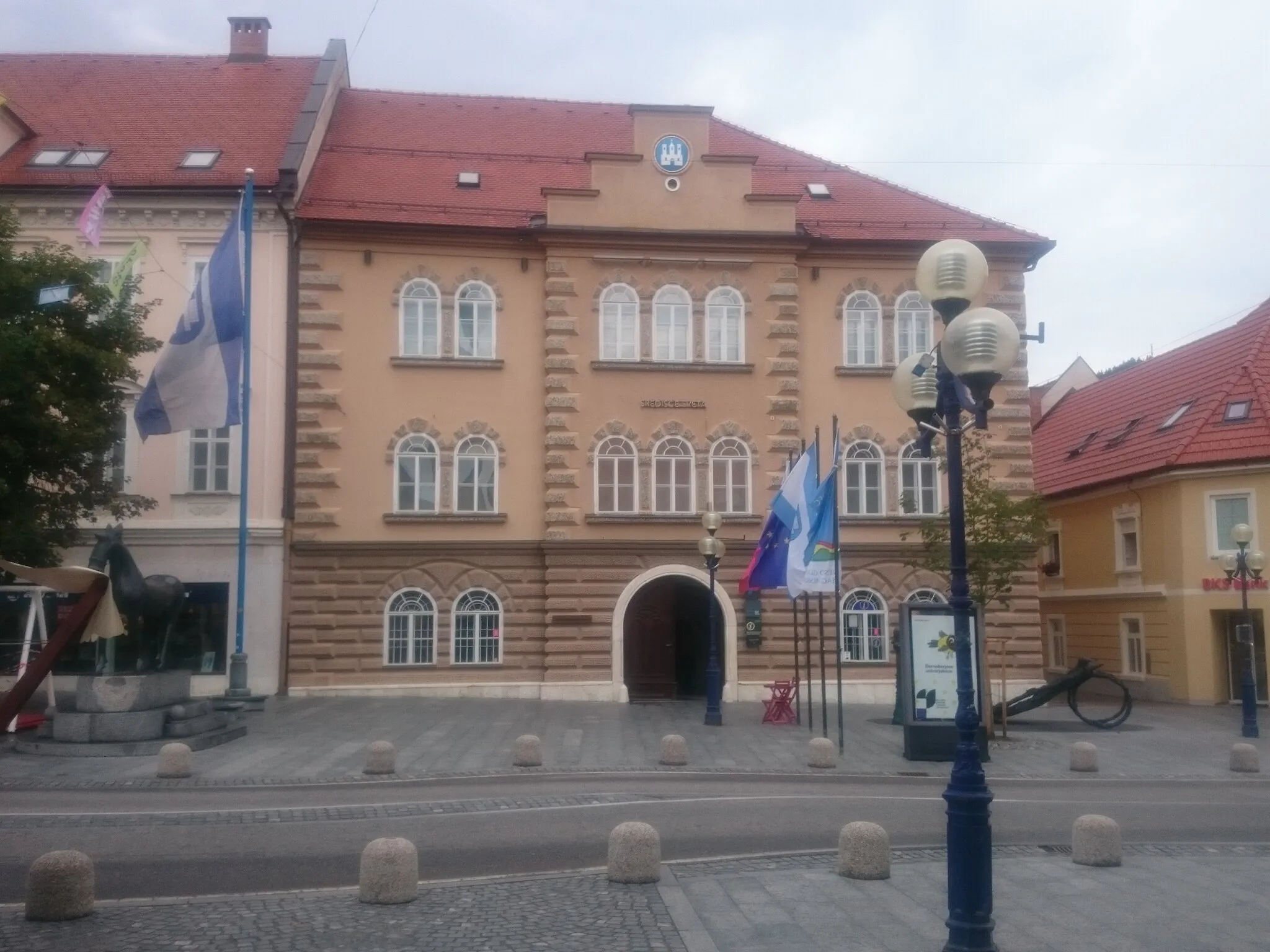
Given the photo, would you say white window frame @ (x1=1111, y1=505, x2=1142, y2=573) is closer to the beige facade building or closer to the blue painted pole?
the beige facade building

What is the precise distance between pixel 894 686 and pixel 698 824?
17.0 m

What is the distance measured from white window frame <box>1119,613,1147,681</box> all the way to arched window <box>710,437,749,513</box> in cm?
1294

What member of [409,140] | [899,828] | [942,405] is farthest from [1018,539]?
[409,140]

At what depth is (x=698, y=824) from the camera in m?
13.6

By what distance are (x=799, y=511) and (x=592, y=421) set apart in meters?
9.09

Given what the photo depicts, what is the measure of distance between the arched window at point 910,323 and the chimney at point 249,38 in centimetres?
1966

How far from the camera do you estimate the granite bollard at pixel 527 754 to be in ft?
60.5

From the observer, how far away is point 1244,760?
765 inches

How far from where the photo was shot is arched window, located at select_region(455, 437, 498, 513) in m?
29.6

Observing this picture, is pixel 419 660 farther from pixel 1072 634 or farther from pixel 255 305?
pixel 1072 634

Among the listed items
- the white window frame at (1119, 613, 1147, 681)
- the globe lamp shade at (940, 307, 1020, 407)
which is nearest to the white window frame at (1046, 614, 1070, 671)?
the white window frame at (1119, 613, 1147, 681)

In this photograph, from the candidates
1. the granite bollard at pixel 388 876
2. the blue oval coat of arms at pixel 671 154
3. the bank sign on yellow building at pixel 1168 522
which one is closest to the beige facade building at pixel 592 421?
the blue oval coat of arms at pixel 671 154

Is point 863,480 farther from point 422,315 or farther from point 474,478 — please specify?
point 422,315

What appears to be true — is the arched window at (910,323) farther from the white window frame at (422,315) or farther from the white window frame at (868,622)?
the white window frame at (422,315)
